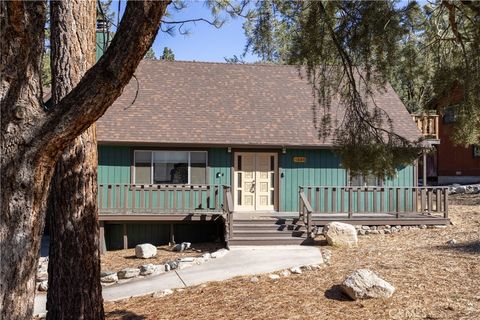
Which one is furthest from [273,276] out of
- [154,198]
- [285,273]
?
[154,198]

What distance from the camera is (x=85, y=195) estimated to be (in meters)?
5.74

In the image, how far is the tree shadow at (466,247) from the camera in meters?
9.57

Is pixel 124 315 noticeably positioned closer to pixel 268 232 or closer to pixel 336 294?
pixel 336 294

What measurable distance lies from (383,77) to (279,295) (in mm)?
3591

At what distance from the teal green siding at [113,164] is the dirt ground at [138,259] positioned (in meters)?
2.28

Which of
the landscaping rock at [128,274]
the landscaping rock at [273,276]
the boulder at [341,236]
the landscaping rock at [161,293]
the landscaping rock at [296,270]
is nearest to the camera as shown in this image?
the landscaping rock at [161,293]

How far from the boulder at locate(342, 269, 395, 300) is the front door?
894 cm

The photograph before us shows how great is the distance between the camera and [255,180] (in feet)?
51.8

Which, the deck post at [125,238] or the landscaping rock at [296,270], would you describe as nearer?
the landscaping rock at [296,270]

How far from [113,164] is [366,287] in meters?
10.1

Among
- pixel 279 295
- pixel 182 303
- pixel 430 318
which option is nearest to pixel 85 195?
pixel 182 303

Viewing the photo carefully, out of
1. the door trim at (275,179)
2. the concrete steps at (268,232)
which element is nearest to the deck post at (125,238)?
the concrete steps at (268,232)

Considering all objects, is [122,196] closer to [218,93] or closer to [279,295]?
[218,93]

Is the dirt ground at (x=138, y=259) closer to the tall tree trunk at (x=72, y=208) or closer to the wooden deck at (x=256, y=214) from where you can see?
the wooden deck at (x=256, y=214)
